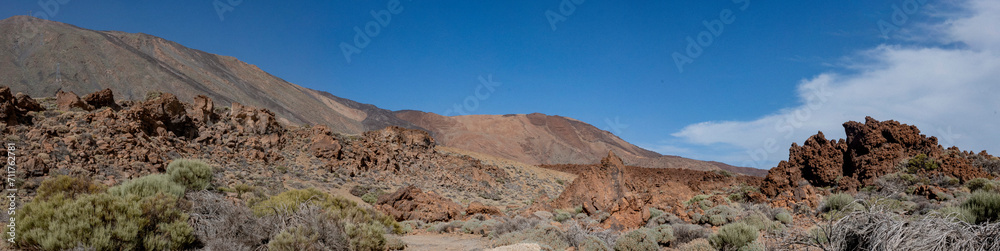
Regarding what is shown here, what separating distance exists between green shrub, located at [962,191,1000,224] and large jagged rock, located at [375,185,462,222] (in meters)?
11.3

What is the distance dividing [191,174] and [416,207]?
5977mm

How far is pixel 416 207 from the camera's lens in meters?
14.5

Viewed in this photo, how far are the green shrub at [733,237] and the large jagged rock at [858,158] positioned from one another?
8804mm

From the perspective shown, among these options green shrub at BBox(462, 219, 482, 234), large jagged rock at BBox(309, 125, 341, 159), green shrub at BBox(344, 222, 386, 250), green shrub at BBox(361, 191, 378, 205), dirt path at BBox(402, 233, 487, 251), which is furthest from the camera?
large jagged rock at BBox(309, 125, 341, 159)

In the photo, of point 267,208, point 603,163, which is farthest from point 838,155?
Result: point 267,208

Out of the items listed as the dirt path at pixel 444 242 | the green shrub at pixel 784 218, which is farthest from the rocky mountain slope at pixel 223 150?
the green shrub at pixel 784 218

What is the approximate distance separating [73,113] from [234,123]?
7117mm

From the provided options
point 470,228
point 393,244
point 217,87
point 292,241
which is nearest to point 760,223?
point 470,228

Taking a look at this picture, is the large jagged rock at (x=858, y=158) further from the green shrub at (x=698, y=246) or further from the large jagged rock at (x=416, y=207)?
the large jagged rock at (x=416, y=207)

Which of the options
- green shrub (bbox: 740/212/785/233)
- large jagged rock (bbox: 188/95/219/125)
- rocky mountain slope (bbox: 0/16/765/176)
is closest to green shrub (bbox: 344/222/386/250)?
green shrub (bbox: 740/212/785/233)

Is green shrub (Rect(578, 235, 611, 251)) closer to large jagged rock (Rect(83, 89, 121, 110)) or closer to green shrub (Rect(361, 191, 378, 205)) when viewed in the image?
green shrub (Rect(361, 191, 378, 205))

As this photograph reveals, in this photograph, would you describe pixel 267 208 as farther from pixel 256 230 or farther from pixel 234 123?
pixel 234 123

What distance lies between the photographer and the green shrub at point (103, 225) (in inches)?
215

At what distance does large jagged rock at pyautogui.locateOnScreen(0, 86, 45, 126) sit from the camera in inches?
574
